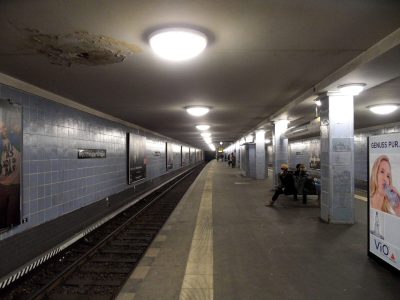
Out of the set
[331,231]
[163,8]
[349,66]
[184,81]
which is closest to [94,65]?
[184,81]

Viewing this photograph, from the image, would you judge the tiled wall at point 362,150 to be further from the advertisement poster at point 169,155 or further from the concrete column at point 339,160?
the advertisement poster at point 169,155

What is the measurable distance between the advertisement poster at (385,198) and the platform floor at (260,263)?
300 millimetres

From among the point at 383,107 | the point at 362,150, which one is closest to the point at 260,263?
the point at 383,107

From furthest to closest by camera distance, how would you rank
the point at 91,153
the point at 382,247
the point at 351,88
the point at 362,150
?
the point at 362,150
the point at 91,153
the point at 351,88
the point at 382,247

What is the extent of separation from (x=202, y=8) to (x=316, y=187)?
9.08m

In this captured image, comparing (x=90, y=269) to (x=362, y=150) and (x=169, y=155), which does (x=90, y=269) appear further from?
(x=169, y=155)

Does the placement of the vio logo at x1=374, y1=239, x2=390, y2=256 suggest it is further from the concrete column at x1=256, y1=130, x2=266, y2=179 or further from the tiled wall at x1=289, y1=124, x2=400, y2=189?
the concrete column at x1=256, y1=130, x2=266, y2=179

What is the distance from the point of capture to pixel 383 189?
5.07 m

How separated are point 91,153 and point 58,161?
221cm

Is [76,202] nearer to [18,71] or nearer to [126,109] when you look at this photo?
[126,109]

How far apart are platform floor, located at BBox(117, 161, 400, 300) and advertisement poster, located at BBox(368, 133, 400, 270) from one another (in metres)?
0.30

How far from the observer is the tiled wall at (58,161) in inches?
269

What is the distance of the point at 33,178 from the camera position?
705 cm

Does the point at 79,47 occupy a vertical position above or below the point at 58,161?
above
